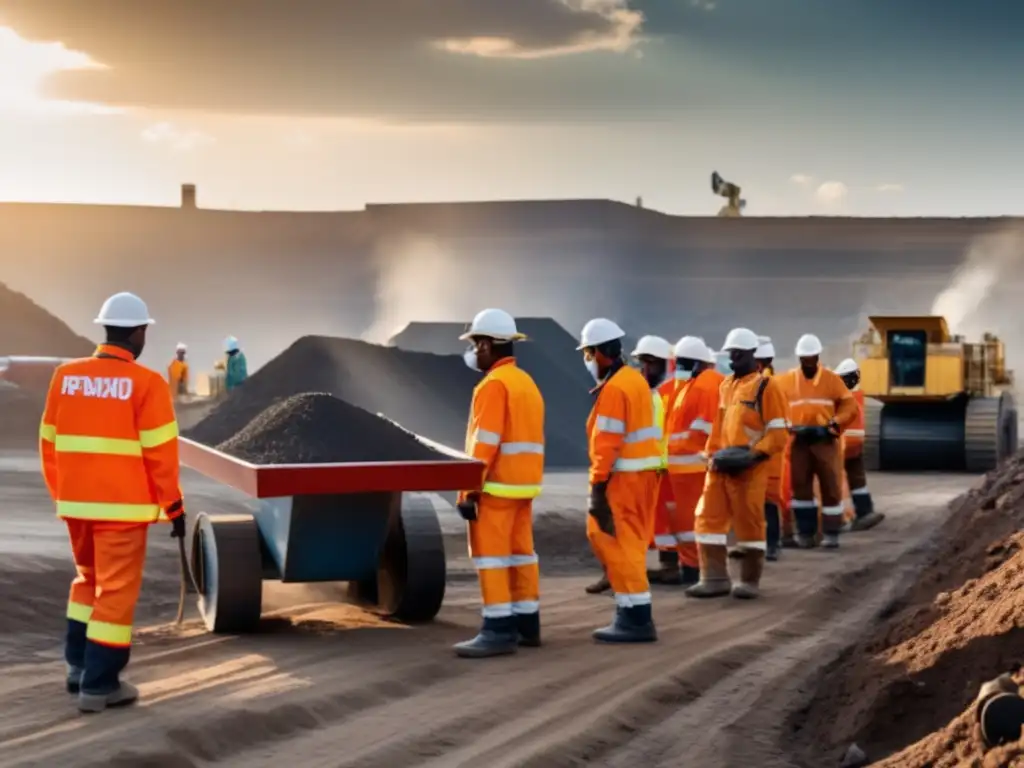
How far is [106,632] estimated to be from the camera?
23.6ft

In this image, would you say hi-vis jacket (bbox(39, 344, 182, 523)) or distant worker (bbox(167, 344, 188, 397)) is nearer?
hi-vis jacket (bbox(39, 344, 182, 523))

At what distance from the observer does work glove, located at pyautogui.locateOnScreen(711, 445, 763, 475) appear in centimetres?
1108

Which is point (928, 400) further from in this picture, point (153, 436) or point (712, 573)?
point (153, 436)

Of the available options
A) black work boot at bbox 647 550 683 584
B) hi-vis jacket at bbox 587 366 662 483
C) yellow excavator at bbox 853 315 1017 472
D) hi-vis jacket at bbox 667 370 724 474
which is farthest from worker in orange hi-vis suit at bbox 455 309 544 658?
yellow excavator at bbox 853 315 1017 472

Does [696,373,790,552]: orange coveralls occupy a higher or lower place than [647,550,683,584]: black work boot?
higher

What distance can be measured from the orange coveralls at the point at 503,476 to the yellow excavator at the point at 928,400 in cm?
1588

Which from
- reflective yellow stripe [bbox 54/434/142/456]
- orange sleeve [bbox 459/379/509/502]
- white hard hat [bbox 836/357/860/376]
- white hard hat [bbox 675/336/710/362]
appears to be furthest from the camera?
white hard hat [bbox 836/357/860/376]

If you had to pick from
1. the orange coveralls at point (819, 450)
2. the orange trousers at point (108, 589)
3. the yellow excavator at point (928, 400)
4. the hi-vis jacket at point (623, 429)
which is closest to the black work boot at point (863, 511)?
the orange coveralls at point (819, 450)

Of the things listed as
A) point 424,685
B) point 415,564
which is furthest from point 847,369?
point 424,685

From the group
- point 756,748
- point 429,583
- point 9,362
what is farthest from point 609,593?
point 9,362

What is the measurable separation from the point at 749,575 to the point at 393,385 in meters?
16.6

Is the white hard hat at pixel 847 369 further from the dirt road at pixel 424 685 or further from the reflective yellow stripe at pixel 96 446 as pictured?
the reflective yellow stripe at pixel 96 446

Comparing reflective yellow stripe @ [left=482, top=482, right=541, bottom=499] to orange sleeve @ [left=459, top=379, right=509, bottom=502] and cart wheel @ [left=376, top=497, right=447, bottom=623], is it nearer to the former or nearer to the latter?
orange sleeve @ [left=459, top=379, right=509, bottom=502]

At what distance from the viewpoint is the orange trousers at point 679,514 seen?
12.2m
